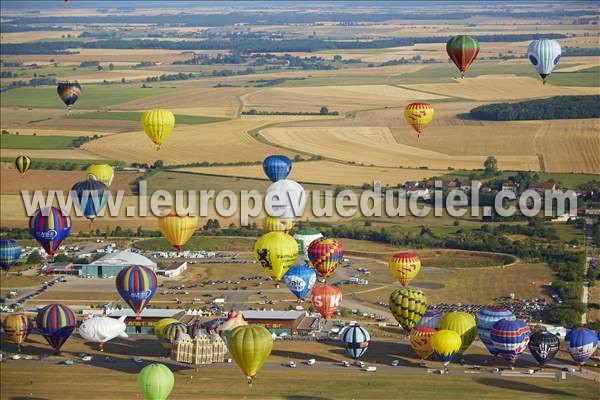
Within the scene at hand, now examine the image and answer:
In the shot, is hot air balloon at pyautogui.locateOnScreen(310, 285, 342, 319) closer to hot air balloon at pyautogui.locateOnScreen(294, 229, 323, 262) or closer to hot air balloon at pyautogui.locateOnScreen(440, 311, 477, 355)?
hot air balloon at pyautogui.locateOnScreen(440, 311, 477, 355)

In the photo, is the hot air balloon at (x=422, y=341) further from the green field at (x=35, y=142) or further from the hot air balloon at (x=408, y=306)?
the green field at (x=35, y=142)

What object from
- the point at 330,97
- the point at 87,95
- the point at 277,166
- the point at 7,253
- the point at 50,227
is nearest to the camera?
the point at 50,227

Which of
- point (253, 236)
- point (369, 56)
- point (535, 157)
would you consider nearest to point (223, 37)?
point (369, 56)

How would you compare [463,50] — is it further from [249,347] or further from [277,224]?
[249,347]

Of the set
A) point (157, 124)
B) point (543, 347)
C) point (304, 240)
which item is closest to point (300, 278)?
point (304, 240)

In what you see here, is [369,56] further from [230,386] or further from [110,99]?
[230,386]

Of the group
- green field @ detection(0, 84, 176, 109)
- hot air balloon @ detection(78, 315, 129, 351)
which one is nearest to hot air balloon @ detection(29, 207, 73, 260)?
hot air balloon @ detection(78, 315, 129, 351)

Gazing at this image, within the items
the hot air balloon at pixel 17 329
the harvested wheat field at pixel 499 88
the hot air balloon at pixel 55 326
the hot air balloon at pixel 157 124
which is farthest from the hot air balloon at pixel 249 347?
the harvested wheat field at pixel 499 88
